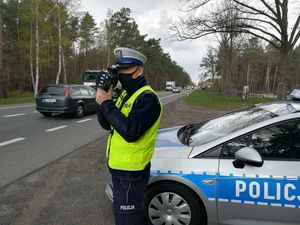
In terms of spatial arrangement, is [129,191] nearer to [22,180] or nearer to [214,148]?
[214,148]

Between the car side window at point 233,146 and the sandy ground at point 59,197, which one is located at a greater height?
the car side window at point 233,146

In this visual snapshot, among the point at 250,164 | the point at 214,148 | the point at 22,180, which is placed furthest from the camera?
the point at 22,180

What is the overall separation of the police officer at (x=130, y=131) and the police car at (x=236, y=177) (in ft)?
2.71

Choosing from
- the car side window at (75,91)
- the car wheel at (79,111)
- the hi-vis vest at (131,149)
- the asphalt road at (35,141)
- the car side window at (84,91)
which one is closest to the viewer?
the hi-vis vest at (131,149)

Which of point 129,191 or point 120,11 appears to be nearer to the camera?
point 129,191

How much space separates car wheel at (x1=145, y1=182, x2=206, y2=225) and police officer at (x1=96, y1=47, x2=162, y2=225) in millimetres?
860

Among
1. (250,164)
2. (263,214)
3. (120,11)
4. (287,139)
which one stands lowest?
(263,214)

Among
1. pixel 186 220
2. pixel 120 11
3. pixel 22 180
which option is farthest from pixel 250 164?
pixel 120 11

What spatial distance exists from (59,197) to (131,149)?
102 inches

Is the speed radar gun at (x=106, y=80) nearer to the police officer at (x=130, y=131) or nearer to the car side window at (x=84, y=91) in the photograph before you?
the police officer at (x=130, y=131)

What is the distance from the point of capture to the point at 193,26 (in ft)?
69.2

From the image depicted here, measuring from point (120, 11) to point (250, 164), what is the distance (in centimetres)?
5198

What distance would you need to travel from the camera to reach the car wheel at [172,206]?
311 centimetres

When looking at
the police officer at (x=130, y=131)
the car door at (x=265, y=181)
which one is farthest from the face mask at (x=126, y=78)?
the car door at (x=265, y=181)
